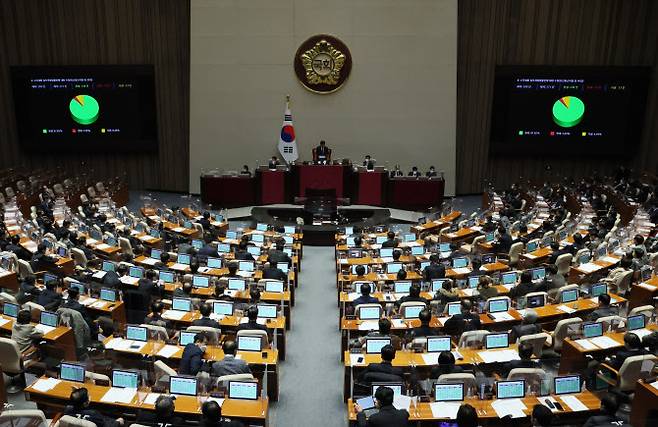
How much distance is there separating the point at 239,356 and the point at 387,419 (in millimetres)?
2895

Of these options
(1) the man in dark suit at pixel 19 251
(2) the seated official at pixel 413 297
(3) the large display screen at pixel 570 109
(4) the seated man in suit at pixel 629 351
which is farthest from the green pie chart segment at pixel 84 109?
(4) the seated man in suit at pixel 629 351

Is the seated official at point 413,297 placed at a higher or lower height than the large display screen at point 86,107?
lower

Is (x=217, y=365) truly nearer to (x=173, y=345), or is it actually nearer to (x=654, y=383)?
(x=173, y=345)

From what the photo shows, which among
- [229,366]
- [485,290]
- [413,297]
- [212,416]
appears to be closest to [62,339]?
[229,366]

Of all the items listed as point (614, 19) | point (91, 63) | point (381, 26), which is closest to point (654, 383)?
point (381, 26)

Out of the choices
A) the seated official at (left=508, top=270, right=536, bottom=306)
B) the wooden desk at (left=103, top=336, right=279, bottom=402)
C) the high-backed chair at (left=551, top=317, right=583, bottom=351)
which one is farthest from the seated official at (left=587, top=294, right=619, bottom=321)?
the wooden desk at (left=103, top=336, right=279, bottom=402)

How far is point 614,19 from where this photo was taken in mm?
22938

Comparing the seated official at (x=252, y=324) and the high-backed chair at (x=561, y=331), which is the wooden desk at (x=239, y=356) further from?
the high-backed chair at (x=561, y=331)

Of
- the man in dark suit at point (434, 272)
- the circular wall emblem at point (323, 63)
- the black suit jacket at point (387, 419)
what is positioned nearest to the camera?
the black suit jacket at point (387, 419)

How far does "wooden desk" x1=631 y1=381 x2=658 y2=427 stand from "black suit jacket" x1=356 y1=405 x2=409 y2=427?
3157 millimetres

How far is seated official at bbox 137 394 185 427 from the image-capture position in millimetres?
6254

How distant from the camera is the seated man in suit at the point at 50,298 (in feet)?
31.2

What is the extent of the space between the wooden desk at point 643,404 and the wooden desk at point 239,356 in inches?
186

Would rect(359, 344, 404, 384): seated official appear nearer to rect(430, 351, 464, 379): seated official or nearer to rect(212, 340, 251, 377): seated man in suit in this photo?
rect(430, 351, 464, 379): seated official
